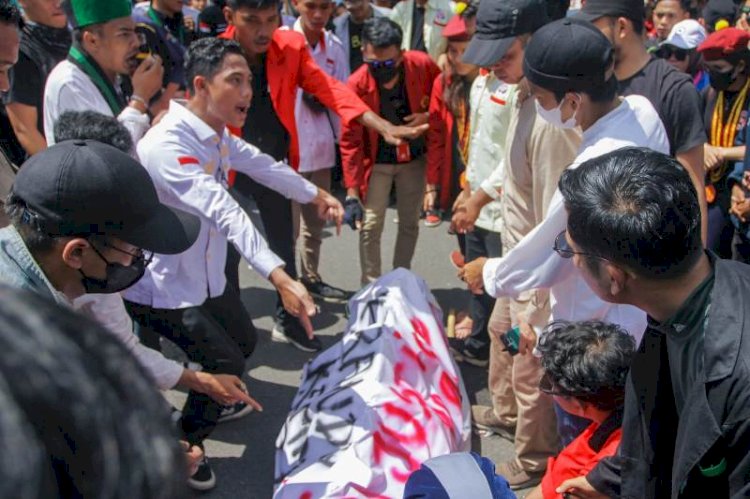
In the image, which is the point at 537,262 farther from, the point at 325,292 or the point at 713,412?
the point at 325,292

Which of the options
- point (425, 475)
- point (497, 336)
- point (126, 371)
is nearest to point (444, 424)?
point (497, 336)

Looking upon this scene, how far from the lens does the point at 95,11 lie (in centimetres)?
371

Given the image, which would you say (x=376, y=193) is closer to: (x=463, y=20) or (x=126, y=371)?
(x=463, y=20)

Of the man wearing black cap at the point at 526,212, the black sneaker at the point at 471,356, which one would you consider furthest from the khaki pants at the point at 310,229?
the man wearing black cap at the point at 526,212

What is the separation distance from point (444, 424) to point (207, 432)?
39.8 inches

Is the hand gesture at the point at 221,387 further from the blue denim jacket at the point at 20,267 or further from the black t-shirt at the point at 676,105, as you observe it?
the black t-shirt at the point at 676,105

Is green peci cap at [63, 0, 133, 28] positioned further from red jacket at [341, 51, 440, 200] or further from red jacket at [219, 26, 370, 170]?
red jacket at [341, 51, 440, 200]

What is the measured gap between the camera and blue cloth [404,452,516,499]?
1.91 meters

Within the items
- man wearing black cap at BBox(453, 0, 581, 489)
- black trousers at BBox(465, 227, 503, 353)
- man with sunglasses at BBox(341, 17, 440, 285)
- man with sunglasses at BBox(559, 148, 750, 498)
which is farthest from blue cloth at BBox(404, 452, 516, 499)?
man with sunglasses at BBox(341, 17, 440, 285)

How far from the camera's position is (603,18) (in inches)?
142

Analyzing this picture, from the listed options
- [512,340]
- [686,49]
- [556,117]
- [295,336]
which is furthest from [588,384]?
[686,49]

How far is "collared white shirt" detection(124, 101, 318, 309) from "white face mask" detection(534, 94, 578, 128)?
1.20 meters

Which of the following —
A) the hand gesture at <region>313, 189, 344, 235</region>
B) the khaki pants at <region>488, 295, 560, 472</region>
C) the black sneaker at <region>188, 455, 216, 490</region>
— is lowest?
the black sneaker at <region>188, 455, 216, 490</region>

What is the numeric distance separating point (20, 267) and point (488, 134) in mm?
2680
